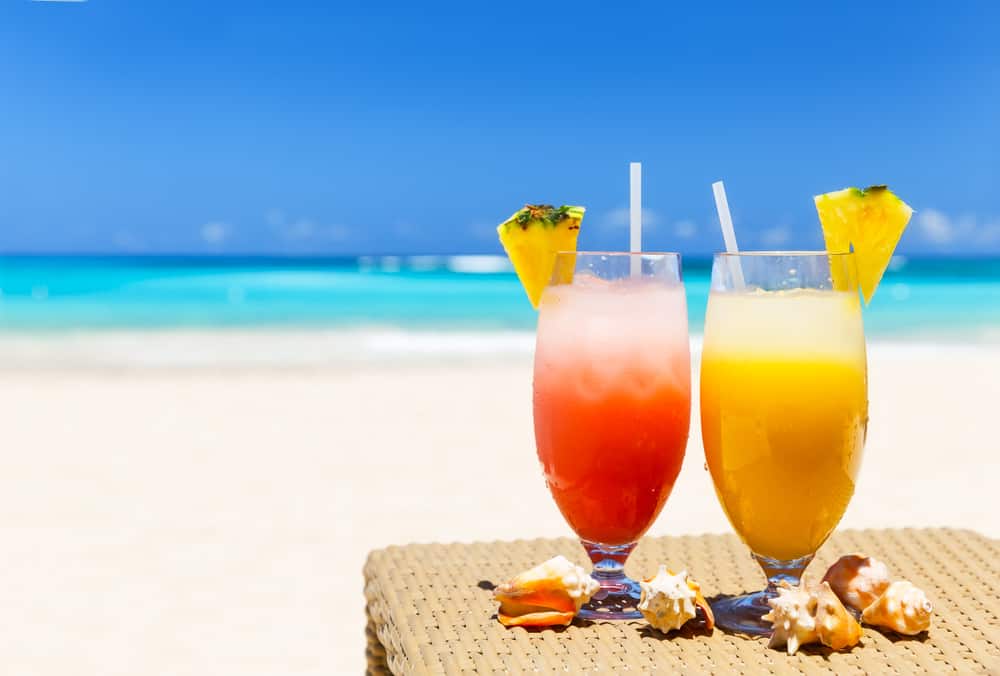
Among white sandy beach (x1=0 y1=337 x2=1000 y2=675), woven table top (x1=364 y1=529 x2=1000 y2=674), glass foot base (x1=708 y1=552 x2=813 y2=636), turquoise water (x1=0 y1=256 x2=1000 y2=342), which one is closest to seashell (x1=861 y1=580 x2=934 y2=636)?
woven table top (x1=364 y1=529 x2=1000 y2=674)

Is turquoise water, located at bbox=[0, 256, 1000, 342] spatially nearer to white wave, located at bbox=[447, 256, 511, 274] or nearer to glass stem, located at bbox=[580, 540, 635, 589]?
white wave, located at bbox=[447, 256, 511, 274]

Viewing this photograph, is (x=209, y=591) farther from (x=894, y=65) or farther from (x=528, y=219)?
(x=894, y=65)

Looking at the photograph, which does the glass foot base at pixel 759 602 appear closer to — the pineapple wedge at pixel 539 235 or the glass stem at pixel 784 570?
the glass stem at pixel 784 570

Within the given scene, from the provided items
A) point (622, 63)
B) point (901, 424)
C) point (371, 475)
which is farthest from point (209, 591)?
point (622, 63)

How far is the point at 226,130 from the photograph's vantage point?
36.0 meters

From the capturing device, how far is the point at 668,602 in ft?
4.91

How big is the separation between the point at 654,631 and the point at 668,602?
57 mm

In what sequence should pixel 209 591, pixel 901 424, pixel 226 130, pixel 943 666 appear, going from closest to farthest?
pixel 943 666
pixel 209 591
pixel 901 424
pixel 226 130

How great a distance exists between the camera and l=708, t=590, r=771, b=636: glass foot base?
5.06 feet

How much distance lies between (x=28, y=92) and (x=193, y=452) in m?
30.5

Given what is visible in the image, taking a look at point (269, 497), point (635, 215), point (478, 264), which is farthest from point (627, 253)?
point (478, 264)

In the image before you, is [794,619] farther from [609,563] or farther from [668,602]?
[609,563]

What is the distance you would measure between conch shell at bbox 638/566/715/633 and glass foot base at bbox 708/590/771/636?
7 cm

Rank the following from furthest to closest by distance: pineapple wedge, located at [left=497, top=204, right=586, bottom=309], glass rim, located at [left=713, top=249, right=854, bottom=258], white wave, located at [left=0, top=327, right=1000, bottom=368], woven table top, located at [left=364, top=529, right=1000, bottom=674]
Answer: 1. white wave, located at [left=0, top=327, right=1000, bottom=368]
2. pineapple wedge, located at [left=497, top=204, right=586, bottom=309]
3. glass rim, located at [left=713, top=249, right=854, bottom=258]
4. woven table top, located at [left=364, top=529, right=1000, bottom=674]
